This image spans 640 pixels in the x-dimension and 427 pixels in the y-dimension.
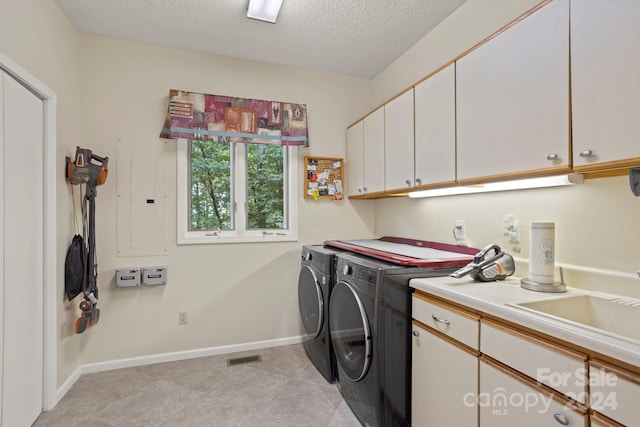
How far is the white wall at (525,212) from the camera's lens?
1.30 m

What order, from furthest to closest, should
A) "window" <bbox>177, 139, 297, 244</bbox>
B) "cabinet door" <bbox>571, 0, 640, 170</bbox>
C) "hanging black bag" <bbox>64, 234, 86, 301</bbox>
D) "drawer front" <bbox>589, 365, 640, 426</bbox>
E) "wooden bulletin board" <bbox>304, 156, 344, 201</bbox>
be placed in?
"wooden bulletin board" <bbox>304, 156, 344, 201</bbox>, "window" <bbox>177, 139, 297, 244</bbox>, "hanging black bag" <bbox>64, 234, 86, 301</bbox>, "cabinet door" <bbox>571, 0, 640, 170</bbox>, "drawer front" <bbox>589, 365, 640, 426</bbox>

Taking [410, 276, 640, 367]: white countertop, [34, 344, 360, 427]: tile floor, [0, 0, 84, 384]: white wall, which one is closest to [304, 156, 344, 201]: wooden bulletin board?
[34, 344, 360, 427]: tile floor

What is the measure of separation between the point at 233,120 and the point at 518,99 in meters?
2.10

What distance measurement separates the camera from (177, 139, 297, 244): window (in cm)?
274

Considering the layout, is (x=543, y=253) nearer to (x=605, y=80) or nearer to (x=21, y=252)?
(x=605, y=80)

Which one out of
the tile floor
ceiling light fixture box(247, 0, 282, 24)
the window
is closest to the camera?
the tile floor

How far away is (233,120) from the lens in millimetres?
2701

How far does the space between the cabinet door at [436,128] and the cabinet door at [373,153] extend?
1.50ft

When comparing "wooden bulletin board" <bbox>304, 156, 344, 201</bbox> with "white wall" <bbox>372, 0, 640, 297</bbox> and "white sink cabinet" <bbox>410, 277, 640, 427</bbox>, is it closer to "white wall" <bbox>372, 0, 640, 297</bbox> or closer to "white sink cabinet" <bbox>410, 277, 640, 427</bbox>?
"white wall" <bbox>372, 0, 640, 297</bbox>

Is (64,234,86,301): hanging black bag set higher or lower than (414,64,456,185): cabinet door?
lower

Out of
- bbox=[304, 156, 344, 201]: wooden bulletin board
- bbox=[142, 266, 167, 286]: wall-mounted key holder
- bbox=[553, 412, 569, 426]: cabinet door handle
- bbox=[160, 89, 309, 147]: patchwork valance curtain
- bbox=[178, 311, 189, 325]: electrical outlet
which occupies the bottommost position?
bbox=[178, 311, 189, 325]: electrical outlet

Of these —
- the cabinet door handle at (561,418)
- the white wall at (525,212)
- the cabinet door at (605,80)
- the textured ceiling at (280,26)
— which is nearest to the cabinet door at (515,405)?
the cabinet door handle at (561,418)

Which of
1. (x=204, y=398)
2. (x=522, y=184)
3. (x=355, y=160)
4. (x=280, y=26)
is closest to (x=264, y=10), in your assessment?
(x=280, y=26)

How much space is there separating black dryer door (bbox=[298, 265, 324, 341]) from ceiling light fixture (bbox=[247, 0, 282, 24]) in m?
1.86
